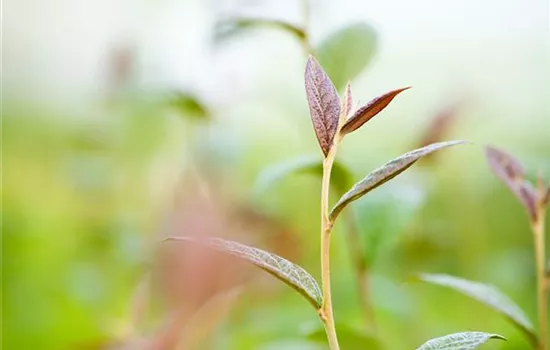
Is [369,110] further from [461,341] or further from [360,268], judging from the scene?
[360,268]

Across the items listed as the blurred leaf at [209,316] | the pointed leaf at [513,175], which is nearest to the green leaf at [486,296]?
the pointed leaf at [513,175]

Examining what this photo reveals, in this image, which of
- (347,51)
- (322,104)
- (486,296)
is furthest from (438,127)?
(322,104)

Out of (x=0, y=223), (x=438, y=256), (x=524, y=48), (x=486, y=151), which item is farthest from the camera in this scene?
(x=524, y=48)

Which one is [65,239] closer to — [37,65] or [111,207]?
[111,207]

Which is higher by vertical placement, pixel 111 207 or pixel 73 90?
pixel 111 207

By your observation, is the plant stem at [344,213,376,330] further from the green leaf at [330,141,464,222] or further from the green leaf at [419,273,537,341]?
the green leaf at [330,141,464,222]

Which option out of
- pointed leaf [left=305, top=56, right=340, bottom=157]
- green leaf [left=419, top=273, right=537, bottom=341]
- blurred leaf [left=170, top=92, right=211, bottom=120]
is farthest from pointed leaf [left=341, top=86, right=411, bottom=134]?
blurred leaf [left=170, top=92, right=211, bottom=120]

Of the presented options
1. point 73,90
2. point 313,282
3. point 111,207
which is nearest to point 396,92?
point 313,282

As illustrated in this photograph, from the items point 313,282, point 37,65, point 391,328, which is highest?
point 313,282
